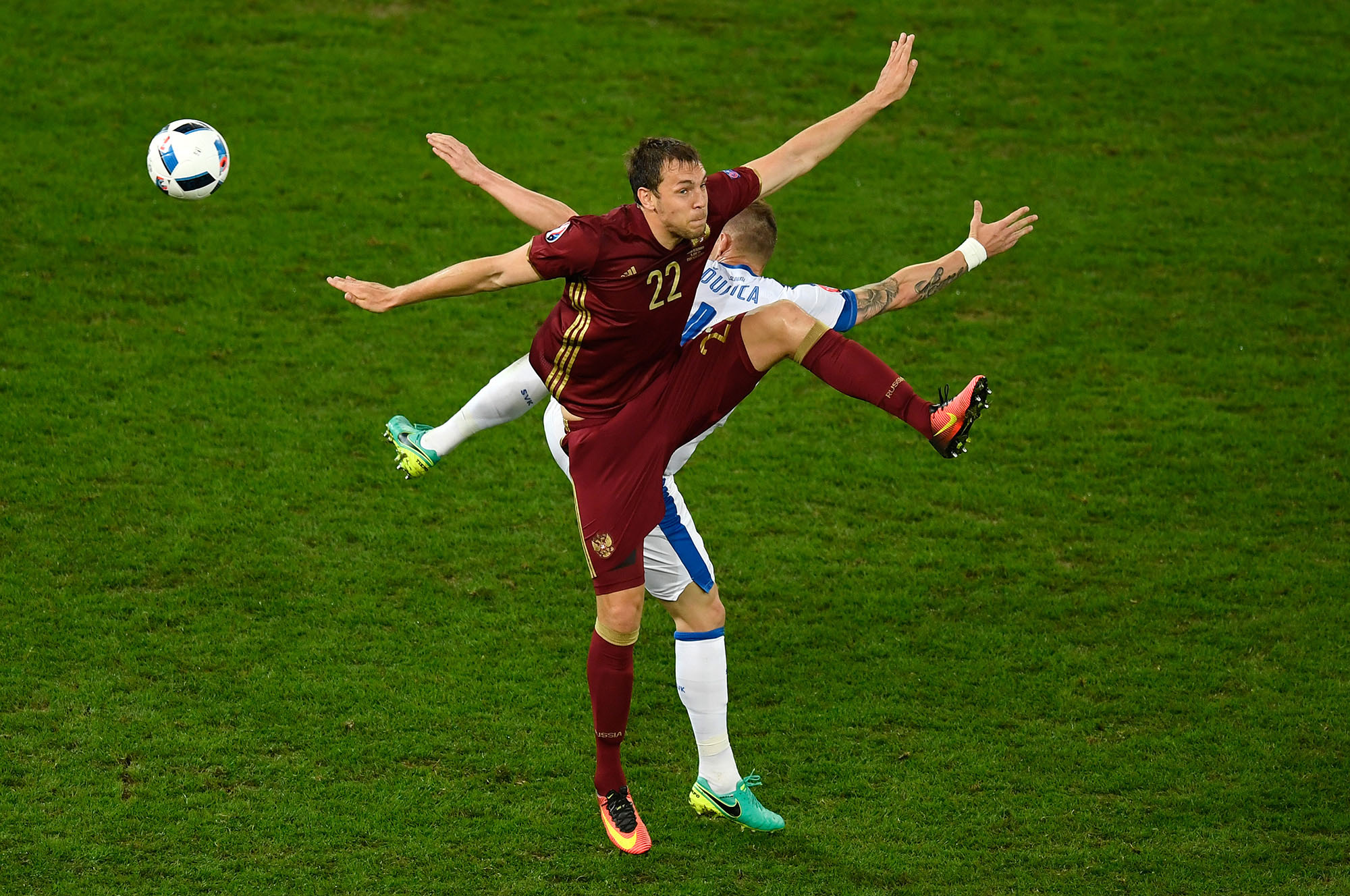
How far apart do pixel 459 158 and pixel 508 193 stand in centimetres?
32

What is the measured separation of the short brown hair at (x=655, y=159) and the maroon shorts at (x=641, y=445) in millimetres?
719

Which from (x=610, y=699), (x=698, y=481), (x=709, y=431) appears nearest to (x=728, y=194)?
(x=709, y=431)

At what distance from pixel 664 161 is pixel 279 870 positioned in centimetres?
340

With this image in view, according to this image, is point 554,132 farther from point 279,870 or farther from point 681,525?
point 279,870

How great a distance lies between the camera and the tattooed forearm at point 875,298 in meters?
6.60

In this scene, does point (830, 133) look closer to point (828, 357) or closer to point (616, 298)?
point (828, 357)

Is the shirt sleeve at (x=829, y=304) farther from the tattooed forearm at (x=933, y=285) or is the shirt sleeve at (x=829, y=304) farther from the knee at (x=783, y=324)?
the knee at (x=783, y=324)

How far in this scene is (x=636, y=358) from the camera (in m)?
6.06

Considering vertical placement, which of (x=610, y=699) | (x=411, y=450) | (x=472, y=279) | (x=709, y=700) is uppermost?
(x=472, y=279)

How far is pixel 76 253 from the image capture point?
11.5m

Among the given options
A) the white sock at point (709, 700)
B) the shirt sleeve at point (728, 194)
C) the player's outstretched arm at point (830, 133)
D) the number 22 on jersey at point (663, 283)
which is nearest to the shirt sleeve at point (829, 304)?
the player's outstretched arm at point (830, 133)

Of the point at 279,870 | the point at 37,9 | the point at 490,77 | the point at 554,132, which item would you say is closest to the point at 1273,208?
the point at 554,132

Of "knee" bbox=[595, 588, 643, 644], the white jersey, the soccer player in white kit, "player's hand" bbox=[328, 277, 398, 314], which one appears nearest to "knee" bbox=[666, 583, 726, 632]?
the soccer player in white kit

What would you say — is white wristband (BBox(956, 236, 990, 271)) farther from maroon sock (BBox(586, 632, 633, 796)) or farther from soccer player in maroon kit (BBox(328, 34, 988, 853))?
maroon sock (BBox(586, 632, 633, 796))
